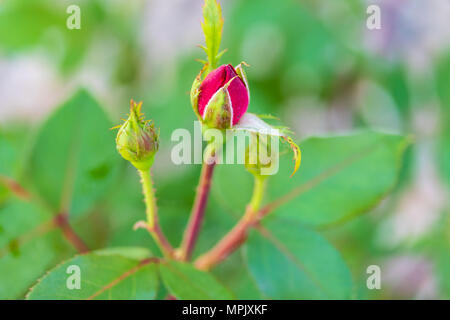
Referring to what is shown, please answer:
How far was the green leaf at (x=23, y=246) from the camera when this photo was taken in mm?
549

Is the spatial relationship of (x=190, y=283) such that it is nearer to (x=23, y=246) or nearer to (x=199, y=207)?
(x=199, y=207)

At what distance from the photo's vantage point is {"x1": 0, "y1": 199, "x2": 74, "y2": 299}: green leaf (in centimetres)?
55

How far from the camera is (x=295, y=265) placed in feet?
1.76

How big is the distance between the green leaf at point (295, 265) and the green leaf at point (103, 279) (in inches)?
4.7

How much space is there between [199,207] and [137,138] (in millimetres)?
135

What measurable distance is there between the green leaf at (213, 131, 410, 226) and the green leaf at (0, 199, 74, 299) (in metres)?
0.28

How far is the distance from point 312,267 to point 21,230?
1.12ft

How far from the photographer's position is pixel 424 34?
1133mm

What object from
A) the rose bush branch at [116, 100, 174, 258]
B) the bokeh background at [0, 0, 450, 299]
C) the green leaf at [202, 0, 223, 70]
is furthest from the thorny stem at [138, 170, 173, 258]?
the bokeh background at [0, 0, 450, 299]

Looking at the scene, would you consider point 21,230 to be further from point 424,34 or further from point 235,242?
point 424,34

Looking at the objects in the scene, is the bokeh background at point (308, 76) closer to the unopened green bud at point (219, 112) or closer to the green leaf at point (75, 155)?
the green leaf at point (75, 155)

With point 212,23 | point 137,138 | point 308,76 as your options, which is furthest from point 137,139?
point 308,76

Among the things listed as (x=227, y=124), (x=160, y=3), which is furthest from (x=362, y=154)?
(x=160, y=3)

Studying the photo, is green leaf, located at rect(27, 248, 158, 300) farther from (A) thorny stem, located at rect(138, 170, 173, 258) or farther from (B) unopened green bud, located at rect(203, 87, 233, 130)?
(B) unopened green bud, located at rect(203, 87, 233, 130)
